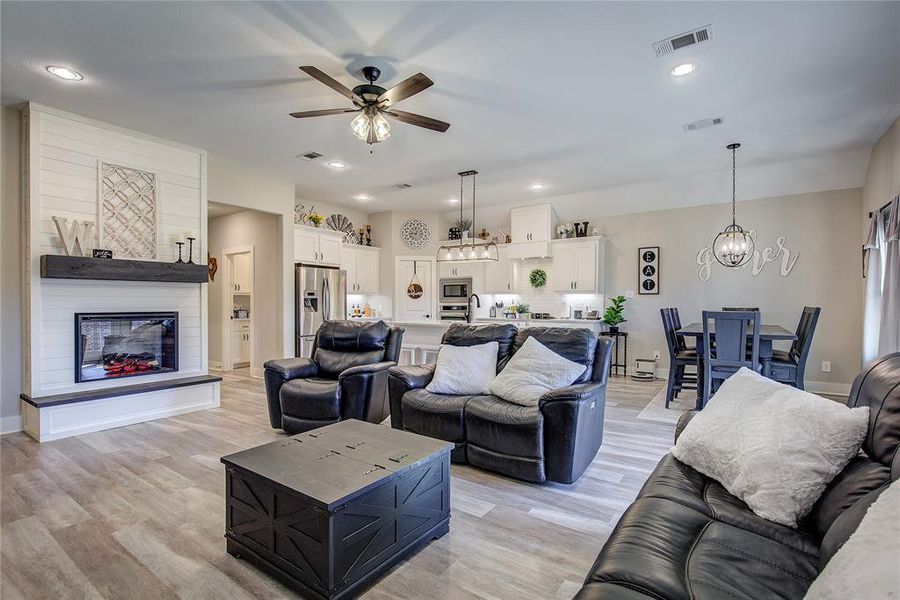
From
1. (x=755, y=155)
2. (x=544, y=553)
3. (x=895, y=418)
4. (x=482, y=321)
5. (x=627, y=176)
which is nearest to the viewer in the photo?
(x=895, y=418)

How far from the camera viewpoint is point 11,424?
12.9ft

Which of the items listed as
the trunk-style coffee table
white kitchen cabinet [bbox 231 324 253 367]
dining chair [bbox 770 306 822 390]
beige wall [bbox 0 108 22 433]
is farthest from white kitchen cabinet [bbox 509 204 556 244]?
beige wall [bbox 0 108 22 433]

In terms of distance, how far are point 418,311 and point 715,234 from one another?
4.99 meters

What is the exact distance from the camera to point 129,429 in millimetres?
4098

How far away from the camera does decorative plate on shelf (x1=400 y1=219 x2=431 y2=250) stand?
835 centimetres

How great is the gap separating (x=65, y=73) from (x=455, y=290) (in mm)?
6055

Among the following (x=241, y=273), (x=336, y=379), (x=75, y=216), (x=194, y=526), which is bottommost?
(x=194, y=526)

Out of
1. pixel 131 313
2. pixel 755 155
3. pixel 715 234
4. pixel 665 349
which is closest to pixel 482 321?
pixel 665 349

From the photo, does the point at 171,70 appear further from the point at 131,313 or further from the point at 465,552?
the point at 465,552

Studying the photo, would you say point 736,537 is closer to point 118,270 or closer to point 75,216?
point 118,270

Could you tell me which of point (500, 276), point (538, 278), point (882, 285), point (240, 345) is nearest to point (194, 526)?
point (240, 345)

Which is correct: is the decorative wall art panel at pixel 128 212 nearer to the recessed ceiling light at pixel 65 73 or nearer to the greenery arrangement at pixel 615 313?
the recessed ceiling light at pixel 65 73

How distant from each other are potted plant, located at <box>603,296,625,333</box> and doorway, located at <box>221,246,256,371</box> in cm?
576

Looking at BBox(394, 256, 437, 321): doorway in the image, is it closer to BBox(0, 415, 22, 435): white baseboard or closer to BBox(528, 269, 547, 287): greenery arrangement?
BBox(528, 269, 547, 287): greenery arrangement
